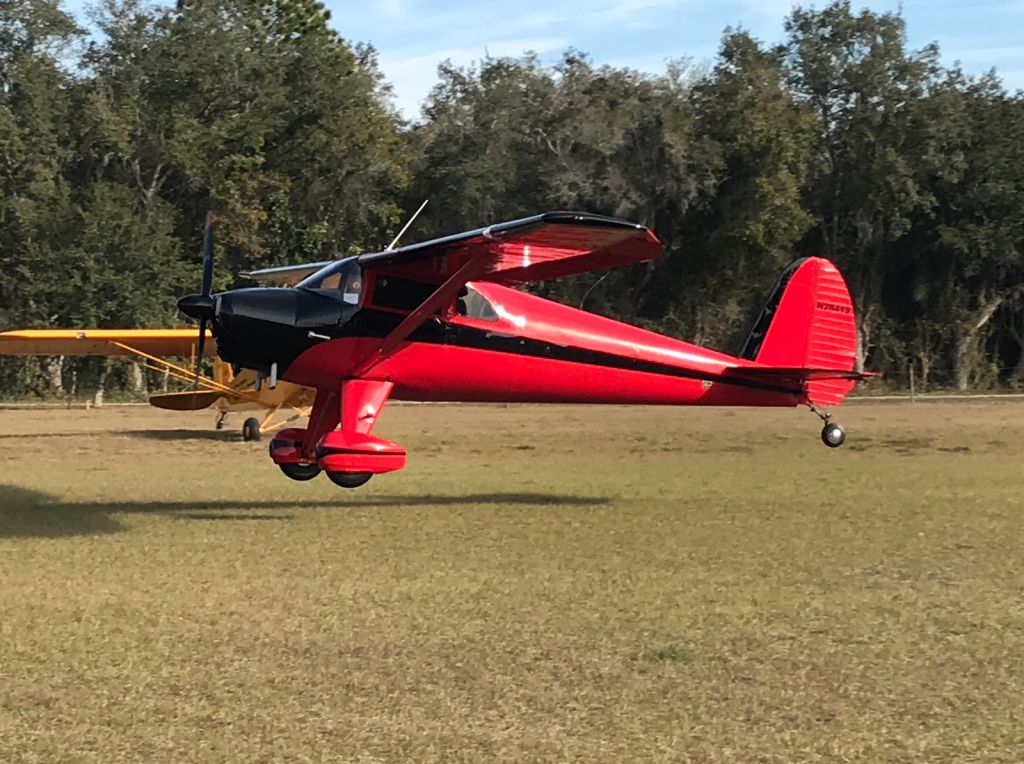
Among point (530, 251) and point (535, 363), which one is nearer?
point (530, 251)

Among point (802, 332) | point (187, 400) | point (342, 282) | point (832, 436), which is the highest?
point (342, 282)

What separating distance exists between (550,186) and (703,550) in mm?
39727

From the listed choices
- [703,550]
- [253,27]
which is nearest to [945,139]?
[253,27]

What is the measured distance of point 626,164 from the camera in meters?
49.8

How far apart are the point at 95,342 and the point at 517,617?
1452cm

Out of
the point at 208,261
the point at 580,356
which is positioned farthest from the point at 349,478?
the point at 580,356

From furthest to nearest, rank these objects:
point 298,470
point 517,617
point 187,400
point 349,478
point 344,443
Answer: point 187,400 → point 298,470 → point 349,478 → point 344,443 → point 517,617

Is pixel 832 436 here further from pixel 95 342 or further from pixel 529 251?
pixel 95 342

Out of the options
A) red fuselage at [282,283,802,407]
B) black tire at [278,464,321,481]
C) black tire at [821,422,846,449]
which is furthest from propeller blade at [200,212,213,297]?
black tire at [821,422,846,449]

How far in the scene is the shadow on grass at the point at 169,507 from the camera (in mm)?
12305

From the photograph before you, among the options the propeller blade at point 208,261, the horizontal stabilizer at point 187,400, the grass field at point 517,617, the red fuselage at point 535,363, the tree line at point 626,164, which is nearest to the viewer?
the grass field at point 517,617

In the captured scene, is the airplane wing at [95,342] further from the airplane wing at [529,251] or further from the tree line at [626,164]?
the tree line at [626,164]

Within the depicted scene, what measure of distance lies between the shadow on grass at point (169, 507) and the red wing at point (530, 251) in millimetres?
2706

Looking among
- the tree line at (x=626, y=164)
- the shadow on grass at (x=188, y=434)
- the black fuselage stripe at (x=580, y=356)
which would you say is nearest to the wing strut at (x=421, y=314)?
the black fuselage stripe at (x=580, y=356)
